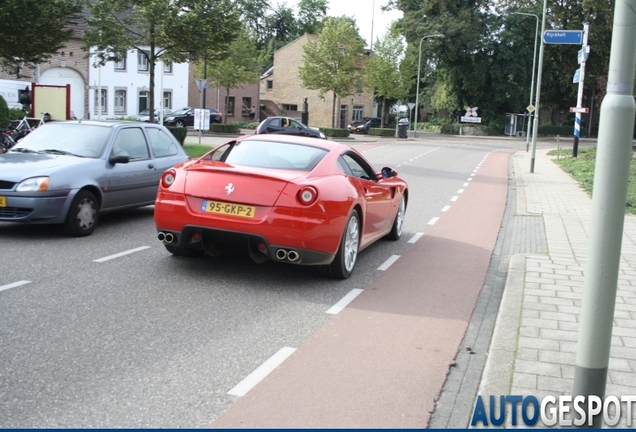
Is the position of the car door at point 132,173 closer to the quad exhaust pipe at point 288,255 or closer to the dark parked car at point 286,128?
the quad exhaust pipe at point 288,255

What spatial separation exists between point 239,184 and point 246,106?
62.6 metres

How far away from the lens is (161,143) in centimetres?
1147

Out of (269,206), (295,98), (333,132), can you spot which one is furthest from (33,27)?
(295,98)

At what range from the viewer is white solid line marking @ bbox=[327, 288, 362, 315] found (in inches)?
251

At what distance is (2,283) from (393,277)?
157 inches

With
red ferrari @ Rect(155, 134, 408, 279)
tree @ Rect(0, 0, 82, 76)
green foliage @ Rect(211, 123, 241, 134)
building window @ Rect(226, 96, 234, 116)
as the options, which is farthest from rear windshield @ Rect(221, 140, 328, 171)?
building window @ Rect(226, 96, 234, 116)

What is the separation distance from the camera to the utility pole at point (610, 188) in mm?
3515

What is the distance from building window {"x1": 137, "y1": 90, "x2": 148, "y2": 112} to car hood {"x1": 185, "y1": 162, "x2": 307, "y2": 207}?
1923 inches

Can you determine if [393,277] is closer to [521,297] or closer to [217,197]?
[521,297]

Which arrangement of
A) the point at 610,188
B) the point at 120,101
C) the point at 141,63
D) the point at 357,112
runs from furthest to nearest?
the point at 357,112 < the point at 141,63 < the point at 120,101 < the point at 610,188

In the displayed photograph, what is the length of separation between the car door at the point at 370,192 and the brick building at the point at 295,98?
63042mm

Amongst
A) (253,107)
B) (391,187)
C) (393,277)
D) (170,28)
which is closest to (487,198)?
(391,187)

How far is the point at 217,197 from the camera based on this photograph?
7.01 meters

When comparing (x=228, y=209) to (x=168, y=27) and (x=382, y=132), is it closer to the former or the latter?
(x=168, y=27)
